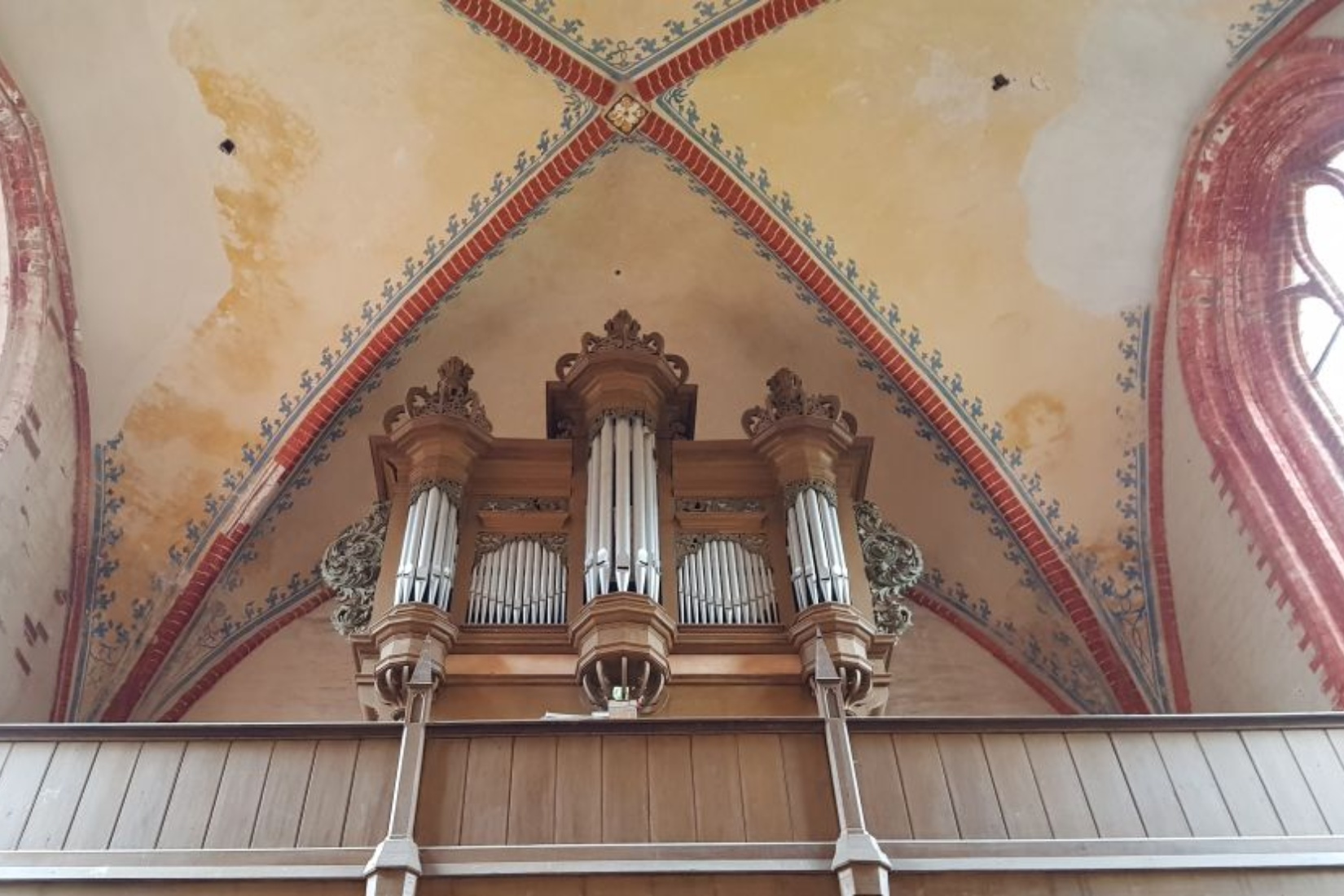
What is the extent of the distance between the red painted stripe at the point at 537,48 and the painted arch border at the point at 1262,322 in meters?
4.41

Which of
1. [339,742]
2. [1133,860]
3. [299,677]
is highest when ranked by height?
[299,677]

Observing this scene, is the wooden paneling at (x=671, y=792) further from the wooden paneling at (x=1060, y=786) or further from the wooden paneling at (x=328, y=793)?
the wooden paneling at (x=1060, y=786)

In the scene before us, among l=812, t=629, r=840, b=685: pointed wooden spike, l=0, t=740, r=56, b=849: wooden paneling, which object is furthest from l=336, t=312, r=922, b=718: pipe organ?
l=0, t=740, r=56, b=849: wooden paneling

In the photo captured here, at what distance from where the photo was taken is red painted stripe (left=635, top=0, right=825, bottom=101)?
346 inches

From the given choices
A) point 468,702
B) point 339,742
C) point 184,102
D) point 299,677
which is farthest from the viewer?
point 299,677

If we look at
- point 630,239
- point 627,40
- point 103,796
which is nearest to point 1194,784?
point 103,796

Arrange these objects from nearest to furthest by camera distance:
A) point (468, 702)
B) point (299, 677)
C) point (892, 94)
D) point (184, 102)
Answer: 1. point (468, 702)
2. point (184, 102)
3. point (892, 94)
4. point (299, 677)

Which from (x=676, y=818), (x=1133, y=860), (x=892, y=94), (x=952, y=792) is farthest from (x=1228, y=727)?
(x=892, y=94)

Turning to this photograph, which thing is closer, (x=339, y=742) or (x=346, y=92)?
(x=339, y=742)

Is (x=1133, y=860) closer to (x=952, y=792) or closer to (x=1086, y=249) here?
(x=952, y=792)

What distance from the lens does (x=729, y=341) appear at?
34.6 ft

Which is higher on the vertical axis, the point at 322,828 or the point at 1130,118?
the point at 1130,118

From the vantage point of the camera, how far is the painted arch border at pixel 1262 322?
755 centimetres

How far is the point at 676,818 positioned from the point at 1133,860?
1.92m
